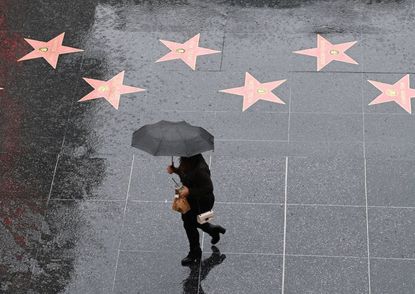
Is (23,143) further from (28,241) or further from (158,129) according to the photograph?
(158,129)

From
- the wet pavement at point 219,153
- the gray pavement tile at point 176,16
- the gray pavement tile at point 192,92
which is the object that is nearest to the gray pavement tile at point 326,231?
the wet pavement at point 219,153

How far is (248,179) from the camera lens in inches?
485

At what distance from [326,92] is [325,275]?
3335 millimetres

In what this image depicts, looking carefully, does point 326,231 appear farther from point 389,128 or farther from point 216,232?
point 389,128

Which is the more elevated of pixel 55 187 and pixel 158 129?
pixel 158 129

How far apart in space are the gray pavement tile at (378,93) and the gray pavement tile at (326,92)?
82 mm

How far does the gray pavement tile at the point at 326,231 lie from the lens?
11.4m

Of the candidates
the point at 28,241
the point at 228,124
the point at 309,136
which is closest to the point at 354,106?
the point at 309,136

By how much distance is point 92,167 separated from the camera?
12688 millimetres

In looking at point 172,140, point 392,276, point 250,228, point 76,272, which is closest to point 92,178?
point 76,272

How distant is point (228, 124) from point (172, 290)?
289 cm

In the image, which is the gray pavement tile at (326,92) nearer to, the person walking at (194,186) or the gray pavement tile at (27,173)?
the person walking at (194,186)

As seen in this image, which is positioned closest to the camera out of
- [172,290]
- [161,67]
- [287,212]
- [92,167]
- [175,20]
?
[172,290]

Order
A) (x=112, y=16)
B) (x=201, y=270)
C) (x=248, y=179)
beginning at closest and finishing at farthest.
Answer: (x=201, y=270), (x=248, y=179), (x=112, y=16)
